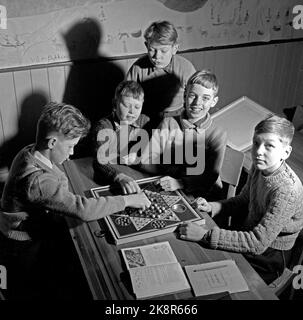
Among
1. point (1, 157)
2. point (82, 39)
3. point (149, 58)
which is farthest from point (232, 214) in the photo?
point (1, 157)

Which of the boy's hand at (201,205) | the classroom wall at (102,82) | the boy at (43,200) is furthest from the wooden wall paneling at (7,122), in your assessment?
the boy's hand at (201,205)

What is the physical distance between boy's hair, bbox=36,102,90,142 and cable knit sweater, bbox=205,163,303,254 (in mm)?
734

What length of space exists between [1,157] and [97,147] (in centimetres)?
135

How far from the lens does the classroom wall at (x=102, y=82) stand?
3236 mm

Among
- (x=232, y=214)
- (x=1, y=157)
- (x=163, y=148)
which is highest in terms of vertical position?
(x=163, y=148)

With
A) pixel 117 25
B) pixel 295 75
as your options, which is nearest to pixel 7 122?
pixel 117 25

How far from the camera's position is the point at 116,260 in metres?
1.71

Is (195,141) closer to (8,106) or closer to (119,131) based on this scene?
(119,131)

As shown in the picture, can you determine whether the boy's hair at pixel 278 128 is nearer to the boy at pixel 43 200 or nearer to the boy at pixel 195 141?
the boy at pixel 195 141

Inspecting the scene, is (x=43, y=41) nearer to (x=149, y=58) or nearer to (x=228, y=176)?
(x=149, y=58)

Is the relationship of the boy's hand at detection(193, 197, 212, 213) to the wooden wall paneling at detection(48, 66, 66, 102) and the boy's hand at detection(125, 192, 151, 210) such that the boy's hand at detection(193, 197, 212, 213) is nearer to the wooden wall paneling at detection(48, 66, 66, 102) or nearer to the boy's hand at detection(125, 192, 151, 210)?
the boy's hand at detection(125, 192, 151, 210)

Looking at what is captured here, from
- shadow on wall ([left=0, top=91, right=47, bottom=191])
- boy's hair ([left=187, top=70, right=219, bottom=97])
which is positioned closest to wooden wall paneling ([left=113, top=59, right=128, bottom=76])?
shadow on wall ([left=0, top=91, right=47, bottom=191])

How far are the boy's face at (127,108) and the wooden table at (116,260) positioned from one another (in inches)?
29.4
